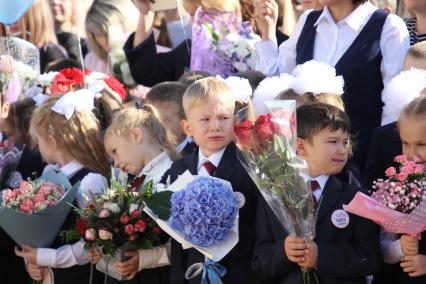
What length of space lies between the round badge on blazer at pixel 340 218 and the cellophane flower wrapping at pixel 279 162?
0.21 m

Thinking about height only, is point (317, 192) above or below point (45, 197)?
above

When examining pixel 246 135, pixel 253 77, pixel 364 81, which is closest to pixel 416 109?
pixel 246 135

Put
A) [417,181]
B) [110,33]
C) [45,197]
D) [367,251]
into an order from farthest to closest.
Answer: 1. [110,33]
2. [45,197]
3. [367,251]
4. [417,181]

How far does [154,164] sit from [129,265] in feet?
2.12

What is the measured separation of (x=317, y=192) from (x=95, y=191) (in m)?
1.76

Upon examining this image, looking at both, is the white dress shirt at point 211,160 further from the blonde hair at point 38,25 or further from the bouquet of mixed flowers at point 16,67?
the blonde hair at point 38,25

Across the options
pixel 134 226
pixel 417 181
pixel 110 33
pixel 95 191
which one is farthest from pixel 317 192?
pixel 110 33

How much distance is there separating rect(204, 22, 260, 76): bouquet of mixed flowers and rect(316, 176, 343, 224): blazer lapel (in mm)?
2159

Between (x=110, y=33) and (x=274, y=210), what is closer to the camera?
(x=274, y=210)

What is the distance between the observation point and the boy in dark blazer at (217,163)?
15.8 ft

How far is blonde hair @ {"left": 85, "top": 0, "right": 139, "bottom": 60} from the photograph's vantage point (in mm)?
8312

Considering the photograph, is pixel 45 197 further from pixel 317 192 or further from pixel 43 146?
pixel 317 192

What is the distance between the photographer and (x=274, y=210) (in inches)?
167

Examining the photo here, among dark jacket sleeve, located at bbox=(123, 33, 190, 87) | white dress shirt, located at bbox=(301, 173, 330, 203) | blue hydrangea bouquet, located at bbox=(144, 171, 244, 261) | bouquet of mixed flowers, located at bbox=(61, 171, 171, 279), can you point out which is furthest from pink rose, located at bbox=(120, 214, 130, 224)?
dark jacket sleeve, located at bbox=(123, 33, 190, 87)
